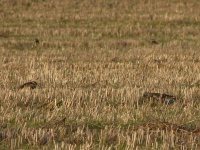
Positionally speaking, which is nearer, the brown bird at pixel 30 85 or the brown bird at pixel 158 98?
the brown bird at pixel 158 98

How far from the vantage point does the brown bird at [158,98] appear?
30.4 ft

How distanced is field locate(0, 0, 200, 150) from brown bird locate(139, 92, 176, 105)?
141 millimetres

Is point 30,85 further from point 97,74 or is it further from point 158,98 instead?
point 158,98

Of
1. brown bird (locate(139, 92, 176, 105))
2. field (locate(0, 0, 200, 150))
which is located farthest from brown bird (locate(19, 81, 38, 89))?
brown bird (locate(139, 92, 176, 105))

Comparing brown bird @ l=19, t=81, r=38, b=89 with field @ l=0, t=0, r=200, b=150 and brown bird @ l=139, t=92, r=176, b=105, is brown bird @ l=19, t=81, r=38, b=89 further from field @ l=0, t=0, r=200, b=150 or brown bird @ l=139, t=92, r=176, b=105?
brown bird @ l=139, t=92, r=176, b=105

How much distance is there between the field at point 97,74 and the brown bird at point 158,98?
14 cm

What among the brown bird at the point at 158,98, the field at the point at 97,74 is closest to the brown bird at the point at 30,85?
the field at the point at 97,74

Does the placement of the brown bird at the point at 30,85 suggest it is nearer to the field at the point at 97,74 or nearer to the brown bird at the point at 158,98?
the field at the point at 97,74

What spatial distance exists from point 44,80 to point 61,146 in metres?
6.15

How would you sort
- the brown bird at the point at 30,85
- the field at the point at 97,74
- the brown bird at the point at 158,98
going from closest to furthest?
the field at the point at 97,74 < the brown bird at the point at 158,98 < the brown bird at the point at 30,85

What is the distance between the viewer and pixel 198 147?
6.45 m

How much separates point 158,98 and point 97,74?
13.2ft

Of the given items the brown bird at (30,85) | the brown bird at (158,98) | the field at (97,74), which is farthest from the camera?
the brown bird at (30,85)

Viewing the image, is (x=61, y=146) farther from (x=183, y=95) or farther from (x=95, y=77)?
(x=95, y=77)
